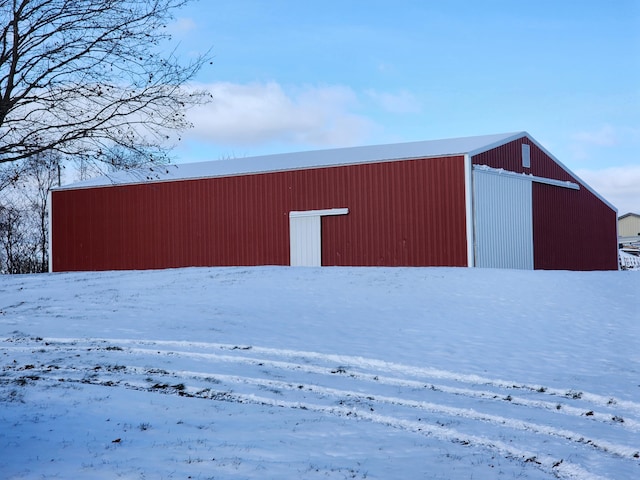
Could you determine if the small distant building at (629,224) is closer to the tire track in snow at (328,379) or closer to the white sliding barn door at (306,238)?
the white sliding barn door at (306,238)

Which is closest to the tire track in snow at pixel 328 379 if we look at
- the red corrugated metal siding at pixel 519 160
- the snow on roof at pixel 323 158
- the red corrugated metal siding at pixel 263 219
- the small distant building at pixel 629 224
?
the snow on roof at pixel 323 158

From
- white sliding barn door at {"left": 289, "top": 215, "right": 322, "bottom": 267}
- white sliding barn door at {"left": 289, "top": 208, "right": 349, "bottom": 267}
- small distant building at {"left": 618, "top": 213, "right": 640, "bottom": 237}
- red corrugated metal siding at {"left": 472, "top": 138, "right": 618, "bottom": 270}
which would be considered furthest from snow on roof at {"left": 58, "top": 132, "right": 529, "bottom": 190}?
small distant building at {"left": 618, "top": 213, "right": 640, "bottom": 237}

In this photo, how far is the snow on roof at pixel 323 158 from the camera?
23984 millimetres

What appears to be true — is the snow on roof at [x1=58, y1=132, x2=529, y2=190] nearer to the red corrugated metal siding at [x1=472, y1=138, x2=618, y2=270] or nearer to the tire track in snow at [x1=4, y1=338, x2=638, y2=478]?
the red corrugated metal siding at [x1=472, y1=138, x2=618, y2=270]

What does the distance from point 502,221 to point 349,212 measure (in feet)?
16.4

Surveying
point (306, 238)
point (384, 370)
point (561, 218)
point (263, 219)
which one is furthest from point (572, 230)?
point (384, 370)

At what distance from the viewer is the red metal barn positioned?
75.0 feet

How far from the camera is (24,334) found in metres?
14.6

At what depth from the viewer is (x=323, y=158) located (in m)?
26.6

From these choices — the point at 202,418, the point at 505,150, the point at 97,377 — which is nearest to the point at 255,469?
the point at 202,418

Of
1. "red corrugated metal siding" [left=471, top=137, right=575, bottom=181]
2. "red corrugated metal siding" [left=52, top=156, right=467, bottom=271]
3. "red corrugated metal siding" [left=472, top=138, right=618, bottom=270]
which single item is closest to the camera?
"red corrugated metal siding" [left=52, top=156, right=467, bottom=271]

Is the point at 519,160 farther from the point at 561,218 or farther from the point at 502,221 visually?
the point at 561,218

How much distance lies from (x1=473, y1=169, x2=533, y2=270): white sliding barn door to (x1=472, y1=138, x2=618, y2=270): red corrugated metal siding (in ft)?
1.61

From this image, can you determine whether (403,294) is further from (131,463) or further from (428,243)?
(131,463)
